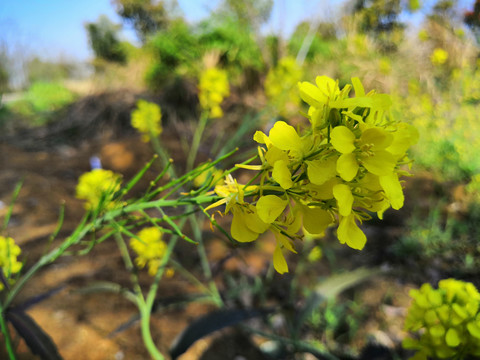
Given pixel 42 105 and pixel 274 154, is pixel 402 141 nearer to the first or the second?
pixel 274 154

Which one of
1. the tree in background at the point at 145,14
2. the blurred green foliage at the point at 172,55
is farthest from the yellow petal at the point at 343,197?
the tree in background at the point at 145,14

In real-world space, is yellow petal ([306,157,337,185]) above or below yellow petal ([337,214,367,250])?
above

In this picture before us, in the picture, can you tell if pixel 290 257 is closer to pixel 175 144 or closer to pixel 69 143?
pixel 175 144

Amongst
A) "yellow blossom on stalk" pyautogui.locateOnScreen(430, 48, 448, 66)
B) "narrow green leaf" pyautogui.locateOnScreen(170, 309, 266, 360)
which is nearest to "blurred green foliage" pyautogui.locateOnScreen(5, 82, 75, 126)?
"narrow green leaf" pyautogui.locateOnScreen(170, 309, 266, 360)

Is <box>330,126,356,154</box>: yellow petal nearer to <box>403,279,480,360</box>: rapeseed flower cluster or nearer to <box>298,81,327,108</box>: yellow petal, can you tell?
<box>298,81,327,108</box>: yellow petal

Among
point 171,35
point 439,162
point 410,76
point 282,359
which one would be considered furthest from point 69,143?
point 410,76

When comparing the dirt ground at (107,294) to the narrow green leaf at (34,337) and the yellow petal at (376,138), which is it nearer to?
the narrow green leaf at (34,337)
